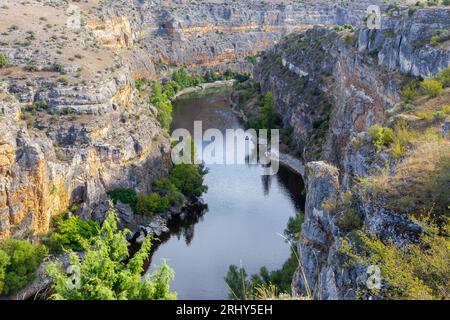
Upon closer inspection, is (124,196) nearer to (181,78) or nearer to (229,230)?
(229,230)

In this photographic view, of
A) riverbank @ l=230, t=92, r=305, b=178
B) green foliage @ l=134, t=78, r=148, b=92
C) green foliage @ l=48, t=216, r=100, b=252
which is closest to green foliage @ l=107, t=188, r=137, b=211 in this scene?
green foliage @ l=48, t=216, r=100, b=252

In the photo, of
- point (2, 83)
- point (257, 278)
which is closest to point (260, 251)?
point (257, 278)

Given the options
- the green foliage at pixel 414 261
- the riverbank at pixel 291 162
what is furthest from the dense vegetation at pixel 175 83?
the green foliage at pixel 414 261

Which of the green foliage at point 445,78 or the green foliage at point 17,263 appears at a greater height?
the green foliage at point 445,78

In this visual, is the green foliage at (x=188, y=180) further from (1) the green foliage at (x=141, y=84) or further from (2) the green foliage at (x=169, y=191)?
(1) the green foliage at (x=141, y=84)

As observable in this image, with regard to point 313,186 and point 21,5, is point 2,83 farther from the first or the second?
point 313,186

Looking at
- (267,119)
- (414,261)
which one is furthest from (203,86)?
(414,261)
